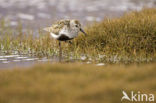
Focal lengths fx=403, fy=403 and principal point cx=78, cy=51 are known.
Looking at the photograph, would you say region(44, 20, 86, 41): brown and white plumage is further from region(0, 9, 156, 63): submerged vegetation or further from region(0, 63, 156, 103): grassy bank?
region(0, 63, 156, 103): grassy bank

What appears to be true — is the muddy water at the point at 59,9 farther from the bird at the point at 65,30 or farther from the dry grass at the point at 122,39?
the bird at the point at 65,30

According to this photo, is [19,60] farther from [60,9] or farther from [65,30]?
[60,9]

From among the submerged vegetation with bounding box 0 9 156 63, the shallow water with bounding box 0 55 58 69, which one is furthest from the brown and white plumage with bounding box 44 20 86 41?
the shallow water with bounding box 0 55 58 69

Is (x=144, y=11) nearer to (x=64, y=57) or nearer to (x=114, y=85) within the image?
(x=64, y=57)

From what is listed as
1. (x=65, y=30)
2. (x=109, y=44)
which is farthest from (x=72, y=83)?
(x=109, y=44)

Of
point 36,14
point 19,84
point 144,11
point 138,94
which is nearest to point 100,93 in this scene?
point 138,94

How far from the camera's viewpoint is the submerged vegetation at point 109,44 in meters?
11.5

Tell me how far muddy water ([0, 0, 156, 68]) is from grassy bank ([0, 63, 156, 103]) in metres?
11.9

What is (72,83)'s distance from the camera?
7.90 meters

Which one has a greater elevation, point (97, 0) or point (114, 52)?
point (97, 0)

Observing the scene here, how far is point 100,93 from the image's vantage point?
7.38 meters

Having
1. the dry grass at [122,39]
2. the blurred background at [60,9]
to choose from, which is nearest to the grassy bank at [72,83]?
the dry grass at [122,39]

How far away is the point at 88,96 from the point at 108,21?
629 centimetres

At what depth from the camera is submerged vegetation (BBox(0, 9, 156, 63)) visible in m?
11.5
